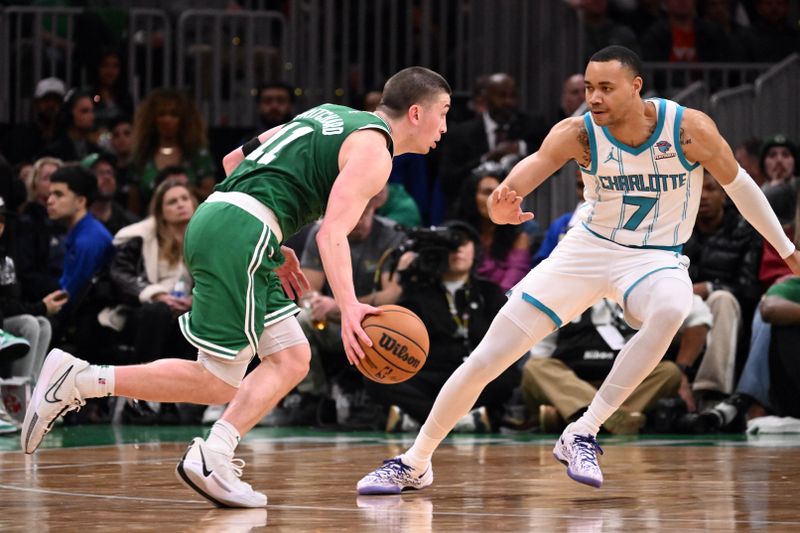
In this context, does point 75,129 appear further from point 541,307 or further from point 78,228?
point 541,307

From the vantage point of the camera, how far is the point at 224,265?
5.23m

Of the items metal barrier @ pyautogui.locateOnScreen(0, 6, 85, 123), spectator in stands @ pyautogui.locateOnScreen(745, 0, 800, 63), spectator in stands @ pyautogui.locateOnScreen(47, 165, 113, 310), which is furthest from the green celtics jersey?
spectator in stands @ pyautogui.locateOnScreen(745, 0, 800, 63)

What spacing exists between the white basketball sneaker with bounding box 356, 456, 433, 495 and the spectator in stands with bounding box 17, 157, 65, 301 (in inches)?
220

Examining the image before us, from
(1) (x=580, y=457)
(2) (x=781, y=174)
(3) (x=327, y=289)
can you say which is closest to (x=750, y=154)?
(2) (x=781, y=174)

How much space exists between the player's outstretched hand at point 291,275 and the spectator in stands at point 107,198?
5942mm

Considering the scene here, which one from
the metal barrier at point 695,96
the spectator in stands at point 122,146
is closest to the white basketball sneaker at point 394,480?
the metal barrier at point 695,96

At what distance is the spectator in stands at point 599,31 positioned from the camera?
45.4 ft

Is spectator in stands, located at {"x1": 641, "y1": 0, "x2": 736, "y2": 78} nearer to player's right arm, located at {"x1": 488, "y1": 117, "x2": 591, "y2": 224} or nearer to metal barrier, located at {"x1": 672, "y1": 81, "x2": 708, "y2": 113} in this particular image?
metal barrier, located at {"x1": 672, "y1": 81, "x2": 708, "y2": 113}

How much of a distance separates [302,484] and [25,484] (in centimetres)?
120

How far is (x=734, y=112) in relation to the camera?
12750 mm

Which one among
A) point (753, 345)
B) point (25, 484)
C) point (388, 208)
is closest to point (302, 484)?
point (25, 484)

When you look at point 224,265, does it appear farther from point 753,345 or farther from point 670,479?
point 753,345

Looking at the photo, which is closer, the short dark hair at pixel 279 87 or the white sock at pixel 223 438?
the white sock at pixel 223 438

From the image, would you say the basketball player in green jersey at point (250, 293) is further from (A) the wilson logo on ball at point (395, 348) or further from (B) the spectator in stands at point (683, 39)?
(B) the spectator in stands at point (683, 39)
